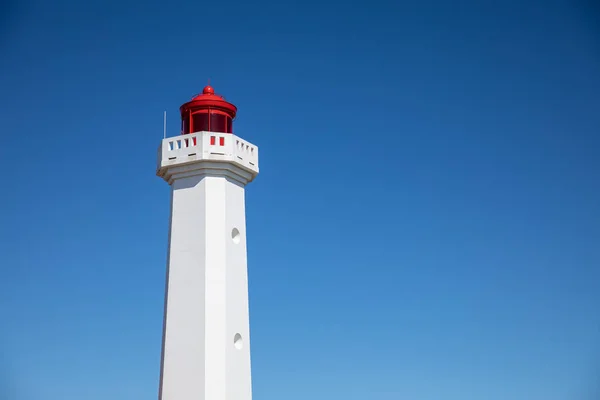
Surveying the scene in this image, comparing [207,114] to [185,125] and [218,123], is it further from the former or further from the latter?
[185,125]

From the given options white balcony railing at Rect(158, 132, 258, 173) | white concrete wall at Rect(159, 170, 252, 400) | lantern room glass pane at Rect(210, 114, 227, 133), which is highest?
lantern room glass pane at Rect(210, 114, 227, 133)

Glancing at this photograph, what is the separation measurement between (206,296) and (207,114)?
426 centimetres

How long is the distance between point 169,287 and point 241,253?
175cm

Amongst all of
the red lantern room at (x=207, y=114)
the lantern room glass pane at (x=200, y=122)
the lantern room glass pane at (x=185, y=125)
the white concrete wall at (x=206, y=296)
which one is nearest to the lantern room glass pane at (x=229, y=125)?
the red lantern room at (x=207, y=114)

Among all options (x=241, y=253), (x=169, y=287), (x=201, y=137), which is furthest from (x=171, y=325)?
(x=201, y=137)

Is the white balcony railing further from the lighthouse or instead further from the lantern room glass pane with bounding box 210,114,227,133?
the lantern room glass pane with bounding box 210,114,227,133

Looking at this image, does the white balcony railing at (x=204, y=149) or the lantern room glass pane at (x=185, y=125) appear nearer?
the white balcony railing at (x=204, y=149)

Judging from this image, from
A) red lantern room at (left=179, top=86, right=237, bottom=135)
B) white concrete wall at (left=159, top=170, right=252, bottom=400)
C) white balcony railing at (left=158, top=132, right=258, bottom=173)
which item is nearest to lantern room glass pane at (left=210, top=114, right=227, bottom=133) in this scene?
red lantern room at (left=179, top=86, right=237, bottom=135)

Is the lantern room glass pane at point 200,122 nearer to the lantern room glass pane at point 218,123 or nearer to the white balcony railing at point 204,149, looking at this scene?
the lantern room glass pane at point 218,123

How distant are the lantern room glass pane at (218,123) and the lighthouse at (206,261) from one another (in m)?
0.02

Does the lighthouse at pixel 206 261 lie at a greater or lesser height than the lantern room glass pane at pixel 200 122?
lesser

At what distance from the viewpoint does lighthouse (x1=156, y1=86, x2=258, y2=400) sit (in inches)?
797

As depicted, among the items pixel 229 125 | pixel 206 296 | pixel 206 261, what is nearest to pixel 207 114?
pixel 229 125

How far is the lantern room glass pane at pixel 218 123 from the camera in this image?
2197cm
